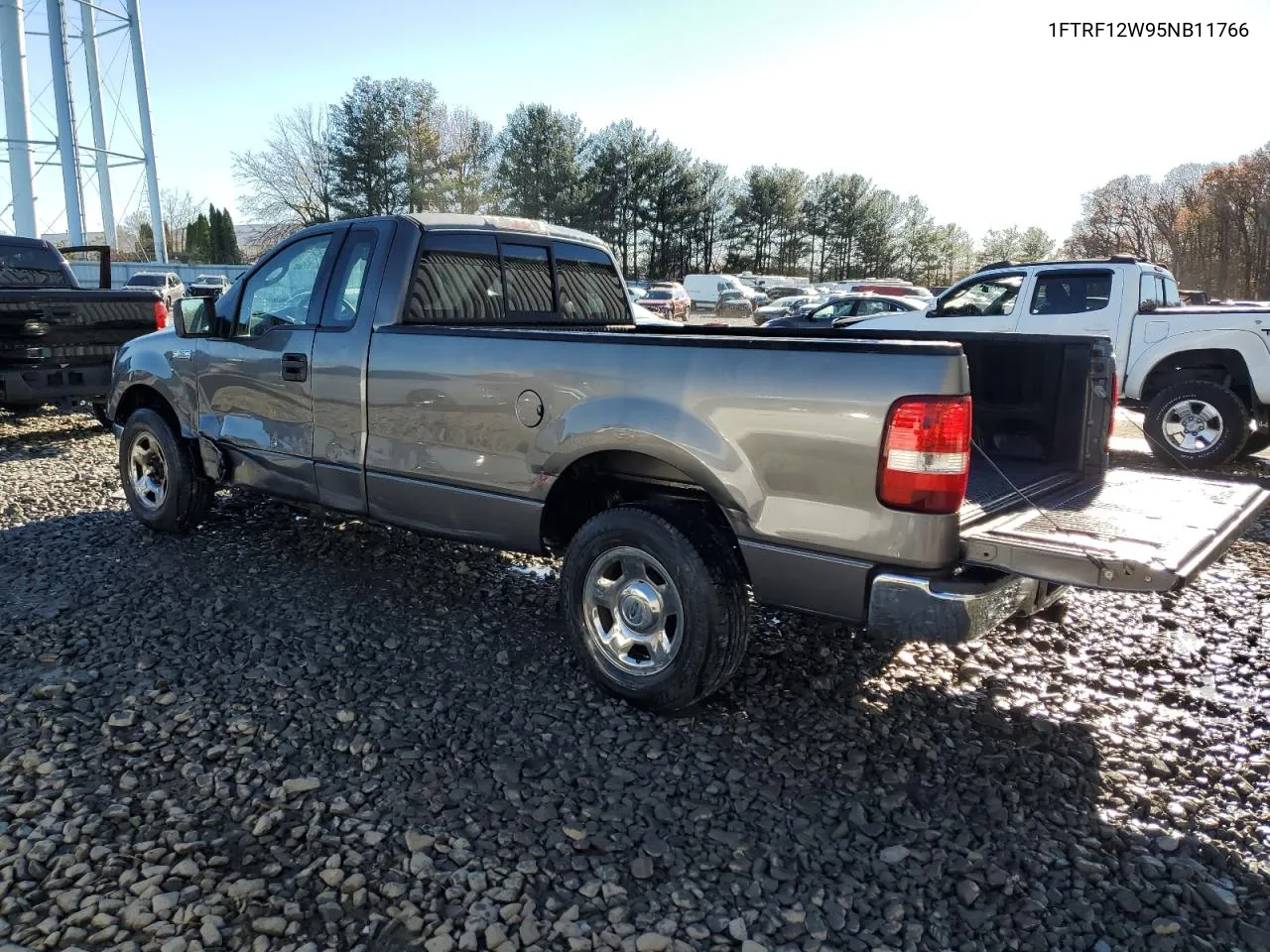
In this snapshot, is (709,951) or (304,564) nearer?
(709,951)

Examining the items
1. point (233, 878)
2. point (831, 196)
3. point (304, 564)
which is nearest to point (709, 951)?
point (233, 878)

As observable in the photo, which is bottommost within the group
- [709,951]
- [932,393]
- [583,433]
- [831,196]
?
[709,951]

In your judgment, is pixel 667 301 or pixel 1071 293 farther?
pixel 667 301

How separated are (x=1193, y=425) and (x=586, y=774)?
25.7 ft

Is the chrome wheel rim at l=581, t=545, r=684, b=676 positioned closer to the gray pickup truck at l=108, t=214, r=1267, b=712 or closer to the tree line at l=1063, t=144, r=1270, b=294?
the gray pickup truck at l=108, t=214, r=1267, b=712

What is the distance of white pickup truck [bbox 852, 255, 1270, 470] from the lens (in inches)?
319

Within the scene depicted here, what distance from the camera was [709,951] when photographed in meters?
2.29

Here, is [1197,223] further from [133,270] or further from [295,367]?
[295,367]

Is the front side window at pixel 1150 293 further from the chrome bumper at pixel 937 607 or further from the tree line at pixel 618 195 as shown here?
the tree line at pixel 618 195

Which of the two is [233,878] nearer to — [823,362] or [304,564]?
[823,362]

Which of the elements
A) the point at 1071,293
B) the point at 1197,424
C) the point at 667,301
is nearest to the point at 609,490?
the point at 1197,424

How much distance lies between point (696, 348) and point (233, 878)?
220 cm

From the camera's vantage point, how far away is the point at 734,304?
42.0m

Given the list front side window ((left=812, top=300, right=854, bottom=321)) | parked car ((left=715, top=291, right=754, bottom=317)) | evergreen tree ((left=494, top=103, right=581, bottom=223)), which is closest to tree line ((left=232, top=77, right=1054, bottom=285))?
evergreen tree ((left=494, top=103, right=581, bottom=223))
